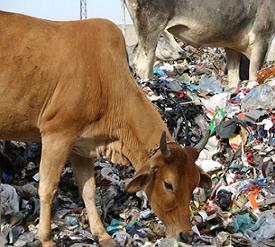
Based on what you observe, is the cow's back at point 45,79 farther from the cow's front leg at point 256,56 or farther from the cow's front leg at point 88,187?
the cow's front leg at point 256,56

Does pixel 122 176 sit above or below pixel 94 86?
below

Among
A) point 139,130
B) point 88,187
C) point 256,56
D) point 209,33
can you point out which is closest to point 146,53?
point 209,33

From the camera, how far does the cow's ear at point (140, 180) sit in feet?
13.7

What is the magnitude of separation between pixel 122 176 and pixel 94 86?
5.66ft

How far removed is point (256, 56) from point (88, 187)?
5002 millimetres

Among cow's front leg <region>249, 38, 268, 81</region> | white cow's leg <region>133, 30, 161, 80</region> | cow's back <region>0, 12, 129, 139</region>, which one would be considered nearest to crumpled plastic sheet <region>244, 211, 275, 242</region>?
cow's back <region>0, 12, 129, 139</region>

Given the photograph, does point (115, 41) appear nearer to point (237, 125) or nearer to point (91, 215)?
point (91, 215)

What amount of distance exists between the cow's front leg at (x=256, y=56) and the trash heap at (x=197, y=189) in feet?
4.19

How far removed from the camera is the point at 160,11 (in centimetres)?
845

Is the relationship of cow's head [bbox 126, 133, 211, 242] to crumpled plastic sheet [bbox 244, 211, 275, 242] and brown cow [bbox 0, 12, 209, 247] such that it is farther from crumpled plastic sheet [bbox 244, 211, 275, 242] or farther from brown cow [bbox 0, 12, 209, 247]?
crumpled plastic sheet [bbox 244, 211, 275, 242]

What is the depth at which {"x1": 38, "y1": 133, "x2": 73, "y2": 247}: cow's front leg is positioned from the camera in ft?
14.5

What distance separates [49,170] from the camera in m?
4.46

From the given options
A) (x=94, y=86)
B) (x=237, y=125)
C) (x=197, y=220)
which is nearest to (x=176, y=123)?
(x=237, y=125)

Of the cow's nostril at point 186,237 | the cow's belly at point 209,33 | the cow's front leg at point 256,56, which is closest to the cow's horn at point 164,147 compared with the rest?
the cow's nostril at point 186,237
